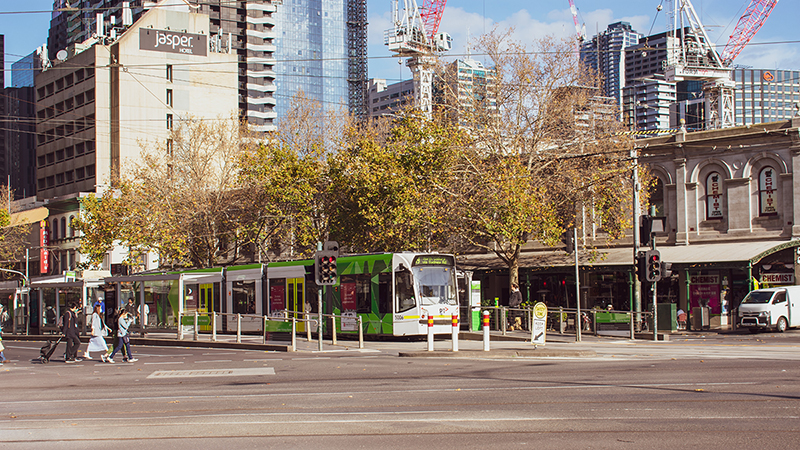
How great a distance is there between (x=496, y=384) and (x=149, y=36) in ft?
262

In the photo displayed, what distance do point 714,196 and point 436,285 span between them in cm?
1546

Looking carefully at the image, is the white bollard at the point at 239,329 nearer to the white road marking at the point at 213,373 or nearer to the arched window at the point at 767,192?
the white road marking at the point at 213,373

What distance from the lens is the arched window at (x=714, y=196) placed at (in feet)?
120

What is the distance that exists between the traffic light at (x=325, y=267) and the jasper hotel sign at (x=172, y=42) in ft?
223

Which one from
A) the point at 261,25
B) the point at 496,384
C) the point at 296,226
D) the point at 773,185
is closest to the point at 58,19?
the point at 261,25

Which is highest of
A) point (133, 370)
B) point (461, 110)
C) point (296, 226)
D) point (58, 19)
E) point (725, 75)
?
point (58, 19)

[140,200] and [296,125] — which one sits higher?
[296,125]

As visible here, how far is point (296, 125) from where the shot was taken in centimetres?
4750

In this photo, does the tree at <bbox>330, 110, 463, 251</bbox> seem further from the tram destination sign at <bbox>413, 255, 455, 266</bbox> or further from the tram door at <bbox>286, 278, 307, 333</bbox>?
the tram door at <bbox>286, 278, 307, 333</bbox>

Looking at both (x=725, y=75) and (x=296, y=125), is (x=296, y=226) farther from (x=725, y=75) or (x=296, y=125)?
(x=725, y=75)

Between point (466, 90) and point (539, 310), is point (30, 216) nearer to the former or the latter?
point (466, 90)

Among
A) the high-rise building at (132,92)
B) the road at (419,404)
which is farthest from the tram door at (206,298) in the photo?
the high-rise building at (132,92)

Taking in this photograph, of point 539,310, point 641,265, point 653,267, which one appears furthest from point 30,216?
point 539,310

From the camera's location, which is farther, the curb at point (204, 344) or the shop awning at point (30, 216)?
the shop awning at point (30, 216)
